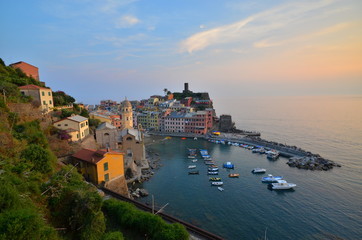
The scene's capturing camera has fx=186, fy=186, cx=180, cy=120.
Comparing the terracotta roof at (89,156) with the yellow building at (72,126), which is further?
the yellow building at (72,126)

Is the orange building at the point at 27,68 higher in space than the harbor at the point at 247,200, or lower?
higher

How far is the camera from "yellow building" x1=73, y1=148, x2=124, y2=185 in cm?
1791

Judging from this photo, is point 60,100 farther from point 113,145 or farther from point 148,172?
point 148,172

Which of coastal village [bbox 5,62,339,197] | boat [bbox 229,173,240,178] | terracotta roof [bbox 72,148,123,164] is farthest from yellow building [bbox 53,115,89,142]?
boat [bbox 229,173,240,178]

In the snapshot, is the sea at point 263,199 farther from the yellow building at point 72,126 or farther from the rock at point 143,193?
the yellow building at point 72,126

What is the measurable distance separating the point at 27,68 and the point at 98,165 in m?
28.6

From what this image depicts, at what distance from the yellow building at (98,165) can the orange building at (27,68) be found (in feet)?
77.8

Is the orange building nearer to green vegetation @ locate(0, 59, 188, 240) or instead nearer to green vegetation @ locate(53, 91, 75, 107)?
green vegetation @ locate(53, 91, 75, 107)

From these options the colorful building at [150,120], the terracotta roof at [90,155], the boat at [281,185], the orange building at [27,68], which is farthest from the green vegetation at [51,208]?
the colorful building at [150,120]

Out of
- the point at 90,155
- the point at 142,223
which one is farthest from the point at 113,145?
the point at 142,223

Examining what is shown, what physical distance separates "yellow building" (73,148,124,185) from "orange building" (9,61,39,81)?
77.8 feet

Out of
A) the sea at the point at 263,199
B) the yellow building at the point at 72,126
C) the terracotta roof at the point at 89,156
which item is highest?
the yellow building at the point at 72,126

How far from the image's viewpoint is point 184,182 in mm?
25734

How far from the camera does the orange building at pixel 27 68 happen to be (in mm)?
31678
